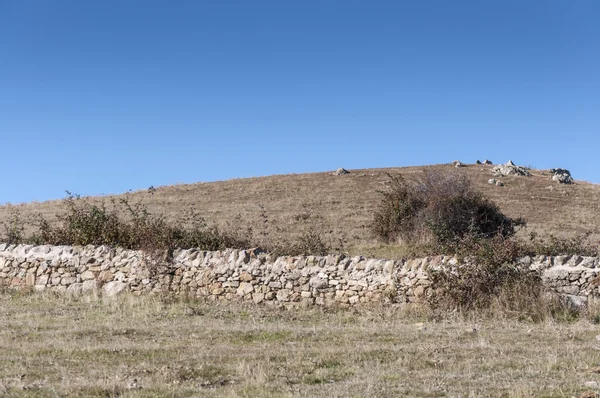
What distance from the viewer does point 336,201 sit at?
3778 cm

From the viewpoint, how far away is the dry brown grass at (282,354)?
7203mm

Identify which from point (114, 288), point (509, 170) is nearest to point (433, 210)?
point (114, 288)

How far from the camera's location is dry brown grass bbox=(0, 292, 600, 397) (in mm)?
7203

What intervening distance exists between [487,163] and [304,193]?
65.2ft

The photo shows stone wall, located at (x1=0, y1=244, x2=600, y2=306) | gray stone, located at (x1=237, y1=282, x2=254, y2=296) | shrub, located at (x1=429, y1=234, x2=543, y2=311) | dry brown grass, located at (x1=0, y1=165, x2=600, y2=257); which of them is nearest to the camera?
shrub, located at (x1=429, y1=234, x2=543, y2=311)

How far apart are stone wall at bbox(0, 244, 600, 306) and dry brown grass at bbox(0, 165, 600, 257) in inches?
414

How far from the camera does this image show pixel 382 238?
86.8 feet

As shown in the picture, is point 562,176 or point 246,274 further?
point 562,176

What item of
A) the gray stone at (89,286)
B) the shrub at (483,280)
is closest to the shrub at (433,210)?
the shrub at (483,280)

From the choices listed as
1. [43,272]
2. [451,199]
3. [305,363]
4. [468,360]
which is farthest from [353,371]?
[451,199]

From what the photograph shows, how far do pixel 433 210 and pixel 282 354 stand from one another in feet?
60.2

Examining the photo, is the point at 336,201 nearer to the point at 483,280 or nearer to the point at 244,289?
the point at 244,289

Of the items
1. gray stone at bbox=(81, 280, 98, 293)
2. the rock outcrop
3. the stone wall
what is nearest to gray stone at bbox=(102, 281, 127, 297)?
the stone wall

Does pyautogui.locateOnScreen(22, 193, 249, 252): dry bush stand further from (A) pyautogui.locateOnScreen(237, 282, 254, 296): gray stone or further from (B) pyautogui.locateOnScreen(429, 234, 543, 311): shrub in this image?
(B) pyautogui.locateOnScreen(429, 234, 543, 311): shrub
